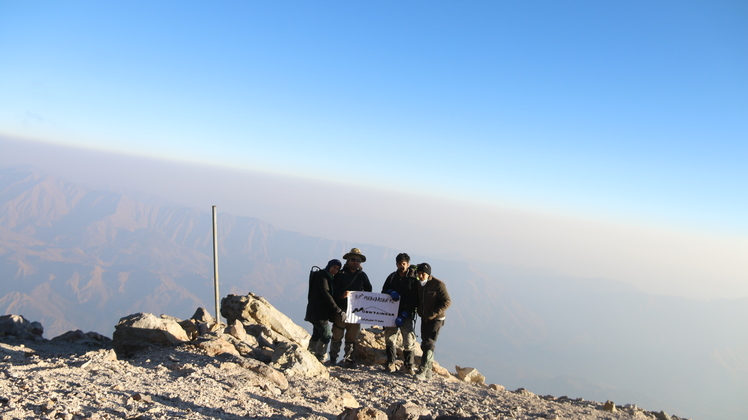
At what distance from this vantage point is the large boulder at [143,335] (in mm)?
9844

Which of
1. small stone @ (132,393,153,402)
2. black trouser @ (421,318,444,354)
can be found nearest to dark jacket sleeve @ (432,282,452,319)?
black trouser @ (421,318,444,354)

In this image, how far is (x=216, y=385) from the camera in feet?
22.9

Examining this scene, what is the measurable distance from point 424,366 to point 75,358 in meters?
7.04

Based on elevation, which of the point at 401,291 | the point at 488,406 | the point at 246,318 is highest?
the point at 401,291

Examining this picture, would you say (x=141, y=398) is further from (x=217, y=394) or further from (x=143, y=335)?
(x=143, y=335)

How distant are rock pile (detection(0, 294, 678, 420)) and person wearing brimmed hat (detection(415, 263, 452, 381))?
56 centimetres

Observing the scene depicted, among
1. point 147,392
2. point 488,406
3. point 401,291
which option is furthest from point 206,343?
point 488,406

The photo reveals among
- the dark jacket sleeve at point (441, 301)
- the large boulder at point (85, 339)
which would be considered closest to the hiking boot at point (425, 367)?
the dark jacket sleeve at point (441, 301)

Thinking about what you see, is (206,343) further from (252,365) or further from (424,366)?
(424,366)

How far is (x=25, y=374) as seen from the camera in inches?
251

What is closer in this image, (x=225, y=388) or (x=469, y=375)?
(x=225, y=388)

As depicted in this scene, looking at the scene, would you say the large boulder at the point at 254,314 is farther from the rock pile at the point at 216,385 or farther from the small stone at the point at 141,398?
the small stone at the point at 141,398

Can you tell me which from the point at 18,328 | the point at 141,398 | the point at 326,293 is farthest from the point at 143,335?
the point at 18,328

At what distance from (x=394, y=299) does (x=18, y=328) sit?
10.9 meters
